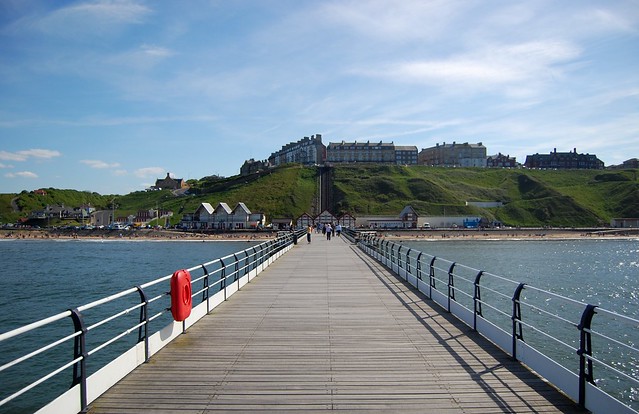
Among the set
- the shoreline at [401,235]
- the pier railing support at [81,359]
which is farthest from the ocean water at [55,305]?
the shoreline at [401,235]

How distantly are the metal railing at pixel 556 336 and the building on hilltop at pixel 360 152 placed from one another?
151 m

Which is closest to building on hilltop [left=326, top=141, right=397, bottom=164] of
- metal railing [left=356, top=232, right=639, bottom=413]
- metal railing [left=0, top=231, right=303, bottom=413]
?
metal railing [left=356, top=232, right=639, bottom=413]

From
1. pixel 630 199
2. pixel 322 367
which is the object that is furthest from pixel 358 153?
pixel 322 367

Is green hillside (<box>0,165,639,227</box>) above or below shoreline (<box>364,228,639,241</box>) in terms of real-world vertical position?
above

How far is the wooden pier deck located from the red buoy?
19.2 inches

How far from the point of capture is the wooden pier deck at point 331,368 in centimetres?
579

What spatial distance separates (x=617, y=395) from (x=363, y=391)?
11389 millimetres

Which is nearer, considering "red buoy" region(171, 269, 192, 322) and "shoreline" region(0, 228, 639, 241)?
"red buoy" region(171, 269, 192, 322)

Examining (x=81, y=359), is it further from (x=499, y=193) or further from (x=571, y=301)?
(x=499, y=193)

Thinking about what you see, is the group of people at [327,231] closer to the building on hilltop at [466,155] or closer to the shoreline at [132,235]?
the shoreline at [132,235]

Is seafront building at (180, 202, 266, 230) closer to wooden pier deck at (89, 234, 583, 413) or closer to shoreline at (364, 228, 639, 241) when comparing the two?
shoreline at (364, 228, 639, 241)

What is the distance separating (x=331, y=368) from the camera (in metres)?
7.19

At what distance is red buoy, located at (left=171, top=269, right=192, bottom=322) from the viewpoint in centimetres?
861

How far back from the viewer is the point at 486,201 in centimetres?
13812
